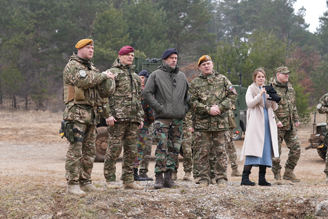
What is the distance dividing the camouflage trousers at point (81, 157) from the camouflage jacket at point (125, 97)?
1.76 feet

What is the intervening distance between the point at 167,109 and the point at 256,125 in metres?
1.61

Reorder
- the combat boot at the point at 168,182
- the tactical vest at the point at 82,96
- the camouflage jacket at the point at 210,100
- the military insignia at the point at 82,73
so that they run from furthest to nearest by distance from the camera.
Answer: the camouflage jacket at the point at 210,100
the combat boot at the point at 168,182
the tactical vest at the point at 82,96
the military insignia at the point at 82,73

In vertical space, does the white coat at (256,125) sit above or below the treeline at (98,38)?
below

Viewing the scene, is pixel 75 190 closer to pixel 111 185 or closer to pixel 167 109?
pixel 111 185

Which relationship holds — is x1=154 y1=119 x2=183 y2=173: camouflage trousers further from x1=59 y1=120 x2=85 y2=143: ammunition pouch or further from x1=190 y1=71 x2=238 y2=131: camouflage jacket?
x1=59 y1=120 x2=85 y2=143: ammunition pouch

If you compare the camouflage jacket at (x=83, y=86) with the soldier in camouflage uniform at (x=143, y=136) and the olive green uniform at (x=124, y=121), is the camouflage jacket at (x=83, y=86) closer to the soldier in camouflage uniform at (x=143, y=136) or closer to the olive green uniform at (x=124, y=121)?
the olive green uniform at (x=124, y=121)

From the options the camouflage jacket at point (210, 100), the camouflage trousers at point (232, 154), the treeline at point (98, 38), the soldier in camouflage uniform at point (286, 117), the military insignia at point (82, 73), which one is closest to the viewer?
the military insignia at point (82, 73)

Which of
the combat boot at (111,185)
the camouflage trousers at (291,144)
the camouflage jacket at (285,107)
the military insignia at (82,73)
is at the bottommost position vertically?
the combat boot at (111,185)

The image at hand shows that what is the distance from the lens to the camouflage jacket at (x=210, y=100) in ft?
21.3

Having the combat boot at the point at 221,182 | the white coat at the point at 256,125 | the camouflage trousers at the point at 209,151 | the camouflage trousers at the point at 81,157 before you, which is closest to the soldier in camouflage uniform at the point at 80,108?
the camouflage trousers at the point at 81,157

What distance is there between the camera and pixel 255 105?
685 cm

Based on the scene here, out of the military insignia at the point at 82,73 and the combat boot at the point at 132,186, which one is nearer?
the military insignia at the point at 82,73

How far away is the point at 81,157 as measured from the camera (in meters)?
5.50

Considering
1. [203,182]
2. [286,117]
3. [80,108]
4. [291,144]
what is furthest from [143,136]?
[291,144]
